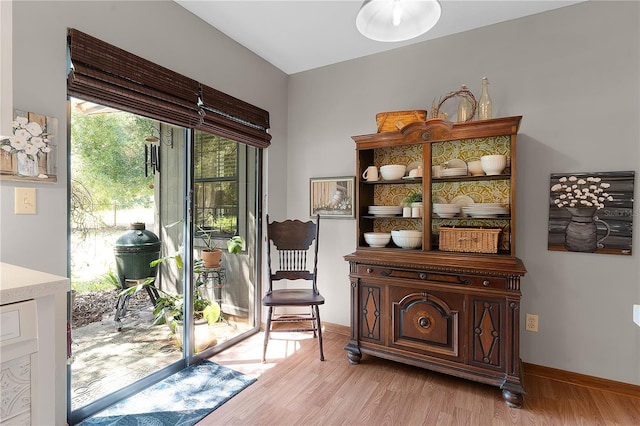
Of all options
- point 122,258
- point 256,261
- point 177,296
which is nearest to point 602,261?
point 256,261

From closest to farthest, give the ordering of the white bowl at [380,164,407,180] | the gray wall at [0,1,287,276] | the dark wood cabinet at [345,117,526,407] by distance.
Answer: the gray wall at [0,1,287,276], the dark wood cabinet at [345,117,526,407], the white bowl at [380,164,407,180]

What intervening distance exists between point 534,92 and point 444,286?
1610 mm

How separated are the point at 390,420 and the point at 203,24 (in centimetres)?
306

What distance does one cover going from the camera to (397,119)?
260 centimetres

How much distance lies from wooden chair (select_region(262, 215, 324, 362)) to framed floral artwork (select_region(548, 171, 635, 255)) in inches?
72.2

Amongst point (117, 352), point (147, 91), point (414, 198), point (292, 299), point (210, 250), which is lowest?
point (117, 352)

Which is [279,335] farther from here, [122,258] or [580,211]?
[580,211]

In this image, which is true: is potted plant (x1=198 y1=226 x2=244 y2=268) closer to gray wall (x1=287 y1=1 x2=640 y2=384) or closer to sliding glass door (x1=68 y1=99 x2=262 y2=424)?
sliding glass door (x1=68 y1=99 x2=262 y2=424)

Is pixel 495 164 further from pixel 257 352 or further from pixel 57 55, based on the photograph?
pixel 57 55

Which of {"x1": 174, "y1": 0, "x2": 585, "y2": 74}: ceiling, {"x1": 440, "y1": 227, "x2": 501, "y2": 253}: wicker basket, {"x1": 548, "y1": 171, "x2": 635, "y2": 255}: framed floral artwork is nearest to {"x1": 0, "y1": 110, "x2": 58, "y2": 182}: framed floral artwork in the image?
{"x1": 174, "y1": 0, "x2": 585, "y2": 74}: ceiling

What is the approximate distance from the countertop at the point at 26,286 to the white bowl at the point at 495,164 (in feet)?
8.08

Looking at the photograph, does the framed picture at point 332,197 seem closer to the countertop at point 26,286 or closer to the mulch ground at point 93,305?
the mulch ground at point 93,305

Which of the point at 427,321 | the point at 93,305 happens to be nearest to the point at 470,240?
the point at 427,321

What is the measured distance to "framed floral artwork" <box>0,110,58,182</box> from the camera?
1.51 meters
